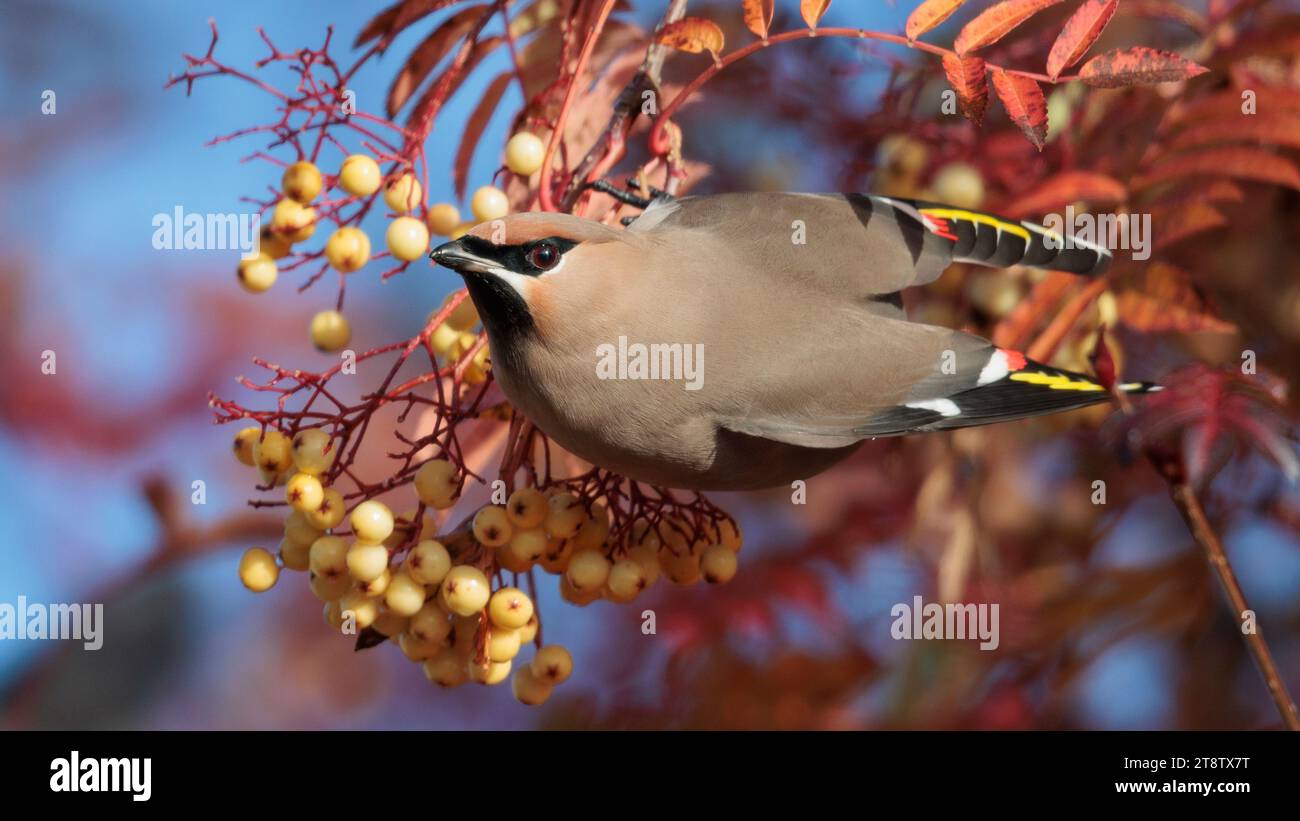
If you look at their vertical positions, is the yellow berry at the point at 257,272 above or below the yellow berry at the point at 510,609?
above

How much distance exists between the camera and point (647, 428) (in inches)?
60.2

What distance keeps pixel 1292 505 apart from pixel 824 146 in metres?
1.07

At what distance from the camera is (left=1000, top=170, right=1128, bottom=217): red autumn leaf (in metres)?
1.88

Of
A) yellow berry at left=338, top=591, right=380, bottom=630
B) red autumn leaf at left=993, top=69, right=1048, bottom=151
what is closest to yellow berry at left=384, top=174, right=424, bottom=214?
yellow berry at left=338, top=591, right=380, bottom=630

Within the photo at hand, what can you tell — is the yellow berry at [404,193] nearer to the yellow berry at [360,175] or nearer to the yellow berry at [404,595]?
the yellow berry at [360,175]

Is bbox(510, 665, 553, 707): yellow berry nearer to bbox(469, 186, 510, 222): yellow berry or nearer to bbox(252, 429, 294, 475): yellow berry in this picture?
bbox(252, 429, 294, 475): yellow berry

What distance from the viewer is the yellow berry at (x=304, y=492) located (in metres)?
1.43

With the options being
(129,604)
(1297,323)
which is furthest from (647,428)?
(129,604)

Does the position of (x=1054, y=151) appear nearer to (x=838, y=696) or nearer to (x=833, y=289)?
(x=833, y=289)

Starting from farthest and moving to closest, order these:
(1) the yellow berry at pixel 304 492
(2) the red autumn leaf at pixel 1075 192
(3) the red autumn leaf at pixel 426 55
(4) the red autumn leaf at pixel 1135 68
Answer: (2) the red autumn leaf at pixel 1075 192 < (3) the red autumn leaf at pixel 426 55 < (1) the yellow berry at pixel 304 492 < (4) the red autumn leaf at pixel 1135 68

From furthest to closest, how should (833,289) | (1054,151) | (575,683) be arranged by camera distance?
(575,683)
(1054,151)
(833,289)

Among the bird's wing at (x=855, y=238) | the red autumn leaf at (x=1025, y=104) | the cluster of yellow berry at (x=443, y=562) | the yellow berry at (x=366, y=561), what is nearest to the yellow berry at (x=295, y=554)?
the cluster of yellow berry at (x=443, y=562)

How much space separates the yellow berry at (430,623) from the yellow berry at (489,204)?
0.49m

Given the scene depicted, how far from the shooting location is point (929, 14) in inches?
57.1
